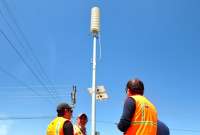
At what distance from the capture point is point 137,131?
488cm

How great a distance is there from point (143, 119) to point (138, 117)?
0.23ft

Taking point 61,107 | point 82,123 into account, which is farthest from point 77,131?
point 61,107

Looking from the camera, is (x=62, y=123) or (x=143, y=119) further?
(x=62, y=123)

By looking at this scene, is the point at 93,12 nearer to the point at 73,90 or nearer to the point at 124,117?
the point at 124,117

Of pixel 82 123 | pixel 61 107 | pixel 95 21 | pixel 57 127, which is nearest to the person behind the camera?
pixel 57 127

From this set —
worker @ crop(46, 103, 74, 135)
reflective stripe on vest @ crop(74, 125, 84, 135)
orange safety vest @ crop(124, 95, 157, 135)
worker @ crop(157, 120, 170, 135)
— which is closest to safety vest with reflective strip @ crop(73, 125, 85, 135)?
reflective stripe on vest @ crop(74, 125, 84, 135)

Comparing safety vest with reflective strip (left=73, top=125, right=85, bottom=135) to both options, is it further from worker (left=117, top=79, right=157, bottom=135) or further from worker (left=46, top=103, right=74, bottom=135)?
worker (left=117, top=79, right=157, bottom=135)

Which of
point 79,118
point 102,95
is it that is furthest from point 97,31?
point 79,118

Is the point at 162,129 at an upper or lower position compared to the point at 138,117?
lower

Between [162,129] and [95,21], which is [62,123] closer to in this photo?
[162,129]

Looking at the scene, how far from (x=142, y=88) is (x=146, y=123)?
0.51m

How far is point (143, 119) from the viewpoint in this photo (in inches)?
195

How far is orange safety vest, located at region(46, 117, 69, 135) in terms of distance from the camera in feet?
20.4

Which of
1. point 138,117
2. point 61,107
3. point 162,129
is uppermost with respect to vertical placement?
point 61,107
